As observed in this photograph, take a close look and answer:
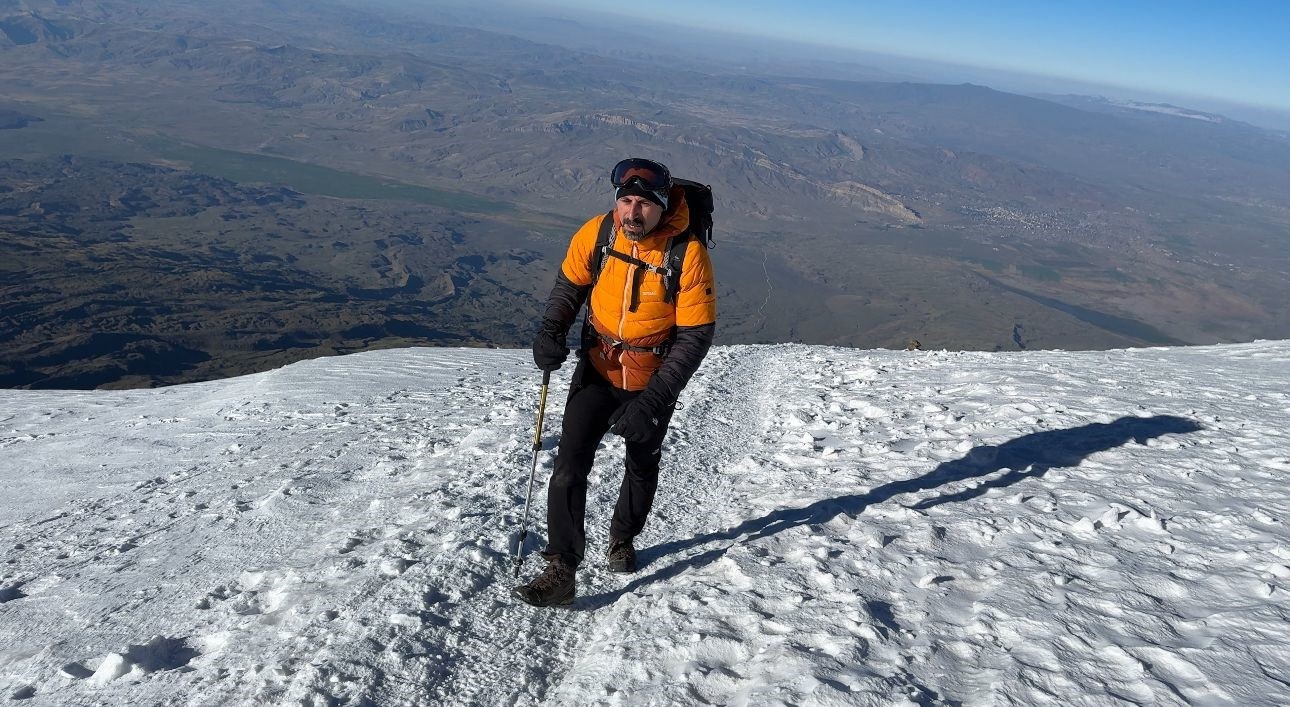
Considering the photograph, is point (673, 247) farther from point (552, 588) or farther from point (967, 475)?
point (967, 475)

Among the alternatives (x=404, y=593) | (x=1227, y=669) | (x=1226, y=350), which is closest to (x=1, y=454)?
(x=404, y=593)

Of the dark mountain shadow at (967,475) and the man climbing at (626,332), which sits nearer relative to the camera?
the man climbing at (626,332)

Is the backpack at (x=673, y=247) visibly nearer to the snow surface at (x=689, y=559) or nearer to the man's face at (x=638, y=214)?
the man's face at (x=638, y=214)

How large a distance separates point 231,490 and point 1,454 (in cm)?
400

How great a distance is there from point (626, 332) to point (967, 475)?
454 centimetres

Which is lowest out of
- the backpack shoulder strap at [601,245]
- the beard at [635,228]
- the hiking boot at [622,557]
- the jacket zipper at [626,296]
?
the hiking boot at [622,557]

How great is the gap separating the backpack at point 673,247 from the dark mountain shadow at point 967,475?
2.18m

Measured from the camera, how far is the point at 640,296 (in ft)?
15.5

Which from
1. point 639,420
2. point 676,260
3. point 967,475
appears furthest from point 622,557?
point 967,475

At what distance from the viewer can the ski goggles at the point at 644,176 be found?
4.50 metres

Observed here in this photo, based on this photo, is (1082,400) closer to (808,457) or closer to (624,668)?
(808,457)

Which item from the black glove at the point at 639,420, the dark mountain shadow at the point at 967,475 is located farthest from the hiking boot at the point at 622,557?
the black glove at the point at 639,420

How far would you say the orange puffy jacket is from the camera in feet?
15.1

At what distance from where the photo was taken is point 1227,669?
3.69m
